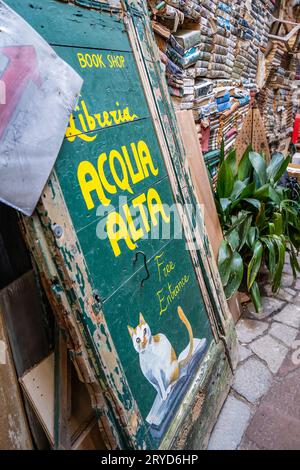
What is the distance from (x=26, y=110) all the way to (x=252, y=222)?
223 cm

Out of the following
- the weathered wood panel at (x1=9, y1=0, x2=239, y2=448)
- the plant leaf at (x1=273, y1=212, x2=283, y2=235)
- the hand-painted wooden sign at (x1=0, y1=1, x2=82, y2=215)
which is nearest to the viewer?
the hand-painted wooden sign at (x1=0, y1=1, x2=82, y2=215)

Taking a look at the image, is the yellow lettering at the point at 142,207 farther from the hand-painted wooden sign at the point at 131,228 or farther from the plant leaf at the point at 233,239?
the plant leaf at the point at 233,239

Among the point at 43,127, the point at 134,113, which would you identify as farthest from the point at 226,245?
the point at 43,127

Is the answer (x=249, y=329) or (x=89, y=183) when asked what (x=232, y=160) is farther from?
(x=89, y=183)

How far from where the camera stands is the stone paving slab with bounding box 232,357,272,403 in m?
2.05

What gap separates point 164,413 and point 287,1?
6838 millimetres

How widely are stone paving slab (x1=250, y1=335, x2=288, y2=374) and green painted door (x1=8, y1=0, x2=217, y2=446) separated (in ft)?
2.63

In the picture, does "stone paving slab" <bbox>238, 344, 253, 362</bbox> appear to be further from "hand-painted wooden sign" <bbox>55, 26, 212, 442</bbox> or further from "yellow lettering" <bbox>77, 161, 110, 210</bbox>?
"yellow lettering" <bbox>77, 161, 110, 210</bbox>

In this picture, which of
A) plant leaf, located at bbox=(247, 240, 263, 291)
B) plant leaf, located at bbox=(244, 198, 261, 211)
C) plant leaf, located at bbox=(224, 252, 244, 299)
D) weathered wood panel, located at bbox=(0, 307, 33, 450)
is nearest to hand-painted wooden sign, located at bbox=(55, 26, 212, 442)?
weathered wood panel, located at bbox=(0, 307, 33, 450)

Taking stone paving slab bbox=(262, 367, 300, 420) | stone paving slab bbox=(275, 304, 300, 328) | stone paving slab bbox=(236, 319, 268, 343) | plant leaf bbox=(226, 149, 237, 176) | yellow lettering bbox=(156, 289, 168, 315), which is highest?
plant leaf bbox=(226, 149, 237, 176)

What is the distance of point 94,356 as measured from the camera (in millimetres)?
1134

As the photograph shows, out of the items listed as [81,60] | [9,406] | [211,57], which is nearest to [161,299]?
[9,406]

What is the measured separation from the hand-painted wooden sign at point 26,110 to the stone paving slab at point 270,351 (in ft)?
6.45

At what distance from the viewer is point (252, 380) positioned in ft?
7.05
